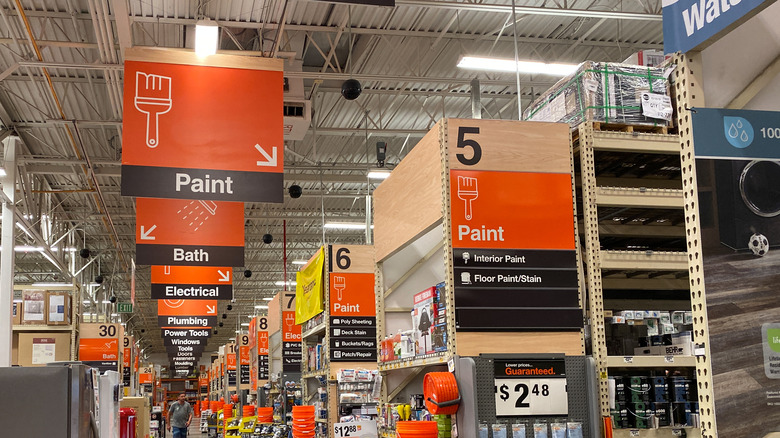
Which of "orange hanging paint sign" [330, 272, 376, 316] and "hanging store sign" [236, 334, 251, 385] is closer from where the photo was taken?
"orange hanging paint sign" [330, 272, 376, 316]

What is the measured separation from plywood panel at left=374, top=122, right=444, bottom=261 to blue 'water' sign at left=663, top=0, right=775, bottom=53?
2.66 meters

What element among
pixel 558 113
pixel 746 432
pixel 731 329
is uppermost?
pixel 558 113

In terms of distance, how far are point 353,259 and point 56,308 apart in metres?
4.93

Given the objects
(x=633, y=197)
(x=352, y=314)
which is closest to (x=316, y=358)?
(x=352, y=314)

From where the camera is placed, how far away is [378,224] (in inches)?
294

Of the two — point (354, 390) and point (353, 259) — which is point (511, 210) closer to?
point (354, 390)

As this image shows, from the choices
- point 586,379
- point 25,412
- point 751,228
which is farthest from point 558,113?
point 25,412

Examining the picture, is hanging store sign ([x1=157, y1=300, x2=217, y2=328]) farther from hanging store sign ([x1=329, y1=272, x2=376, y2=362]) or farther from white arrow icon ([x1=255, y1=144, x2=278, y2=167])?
white arrow icon ([x1=255, y1=144, x2=278, y2=167])

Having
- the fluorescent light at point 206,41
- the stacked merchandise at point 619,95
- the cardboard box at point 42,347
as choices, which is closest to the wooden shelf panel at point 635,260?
the stacked merchandise at point 619,95

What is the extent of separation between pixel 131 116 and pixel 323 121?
38.3 feet

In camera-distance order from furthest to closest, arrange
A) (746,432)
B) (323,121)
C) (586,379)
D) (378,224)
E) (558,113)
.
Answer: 1. (323,121)
2. (378,224)
3. (558,113)
4. (586,379)
5. (746,432)

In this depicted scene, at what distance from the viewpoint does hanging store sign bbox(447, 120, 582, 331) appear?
5191 mm

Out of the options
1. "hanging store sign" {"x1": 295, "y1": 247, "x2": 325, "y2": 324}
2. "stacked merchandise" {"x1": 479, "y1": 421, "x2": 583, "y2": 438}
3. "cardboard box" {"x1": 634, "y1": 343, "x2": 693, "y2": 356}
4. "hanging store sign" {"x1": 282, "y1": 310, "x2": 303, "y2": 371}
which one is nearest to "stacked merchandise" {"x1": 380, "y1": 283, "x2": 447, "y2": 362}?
"stacked merchandise" {"x1": 479, "y1": 421, "x2": 583, "y2": 438}

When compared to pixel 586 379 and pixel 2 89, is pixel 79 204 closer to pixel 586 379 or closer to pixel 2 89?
pixel 2 89
